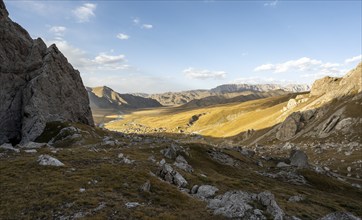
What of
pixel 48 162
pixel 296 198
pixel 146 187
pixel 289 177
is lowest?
pixel 289 177

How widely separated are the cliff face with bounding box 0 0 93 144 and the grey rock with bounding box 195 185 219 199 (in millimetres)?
50779

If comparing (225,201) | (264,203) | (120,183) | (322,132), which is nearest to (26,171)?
(120,183)

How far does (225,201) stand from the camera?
3198cm

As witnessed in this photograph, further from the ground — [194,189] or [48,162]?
[48,162]

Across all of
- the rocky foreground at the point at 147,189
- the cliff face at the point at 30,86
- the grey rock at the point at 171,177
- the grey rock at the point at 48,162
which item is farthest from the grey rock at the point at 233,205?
the cliff face at the point at 30,86

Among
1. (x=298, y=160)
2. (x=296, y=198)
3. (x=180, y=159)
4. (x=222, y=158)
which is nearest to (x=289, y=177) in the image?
(x=298, y=160)

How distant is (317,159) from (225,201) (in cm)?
9203

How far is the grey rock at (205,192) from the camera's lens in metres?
39.7

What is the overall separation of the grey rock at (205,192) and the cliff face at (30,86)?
167 feet

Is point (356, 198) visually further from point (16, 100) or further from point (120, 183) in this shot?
point (16, 100)

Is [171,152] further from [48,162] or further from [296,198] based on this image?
[48,162]

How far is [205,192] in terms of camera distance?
1599 inches

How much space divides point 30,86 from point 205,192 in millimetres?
61004

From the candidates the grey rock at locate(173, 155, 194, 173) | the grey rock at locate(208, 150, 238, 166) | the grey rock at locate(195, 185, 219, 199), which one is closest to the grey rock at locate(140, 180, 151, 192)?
the grey rock at locate(195, 185, 219, 199)
